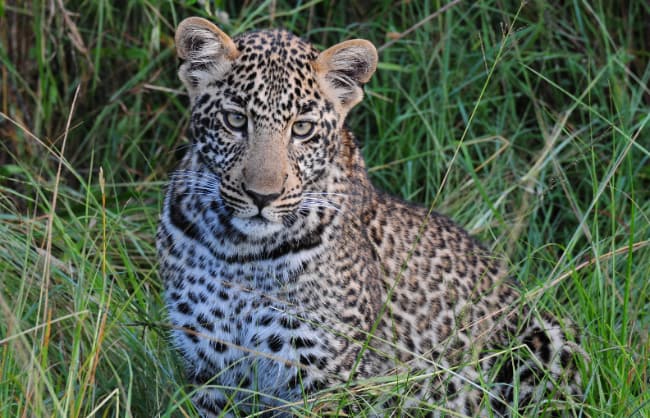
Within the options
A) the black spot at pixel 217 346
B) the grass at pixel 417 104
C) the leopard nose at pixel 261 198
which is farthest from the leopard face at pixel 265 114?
the grass at pixel 417 104

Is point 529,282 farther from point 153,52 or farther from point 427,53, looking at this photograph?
point 153,52

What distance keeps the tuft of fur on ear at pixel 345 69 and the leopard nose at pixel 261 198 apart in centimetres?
59

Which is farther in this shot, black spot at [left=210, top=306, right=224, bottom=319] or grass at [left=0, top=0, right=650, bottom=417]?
grass at [left=0, top=0, right=650, bottom=417]

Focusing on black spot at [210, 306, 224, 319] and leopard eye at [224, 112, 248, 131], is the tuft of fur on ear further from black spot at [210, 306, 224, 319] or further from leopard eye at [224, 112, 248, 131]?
black spot at [210, 306, 224, 319]

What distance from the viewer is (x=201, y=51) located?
468 centimetres

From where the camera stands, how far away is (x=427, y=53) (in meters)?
7.33

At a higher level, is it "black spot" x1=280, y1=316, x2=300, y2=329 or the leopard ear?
the leopard ear

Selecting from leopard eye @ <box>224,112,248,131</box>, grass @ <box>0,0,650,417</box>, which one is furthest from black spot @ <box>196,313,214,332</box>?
grass @ <box>0,0,650,417</box>

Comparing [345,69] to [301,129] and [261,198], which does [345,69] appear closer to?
[301,129]

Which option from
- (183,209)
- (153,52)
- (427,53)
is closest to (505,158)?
(427,53)

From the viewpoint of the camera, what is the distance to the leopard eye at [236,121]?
14.9 ft

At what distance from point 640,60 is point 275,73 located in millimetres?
3710

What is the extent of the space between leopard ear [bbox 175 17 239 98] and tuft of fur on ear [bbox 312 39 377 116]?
36 centimetres

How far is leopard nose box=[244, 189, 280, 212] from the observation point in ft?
14.4
